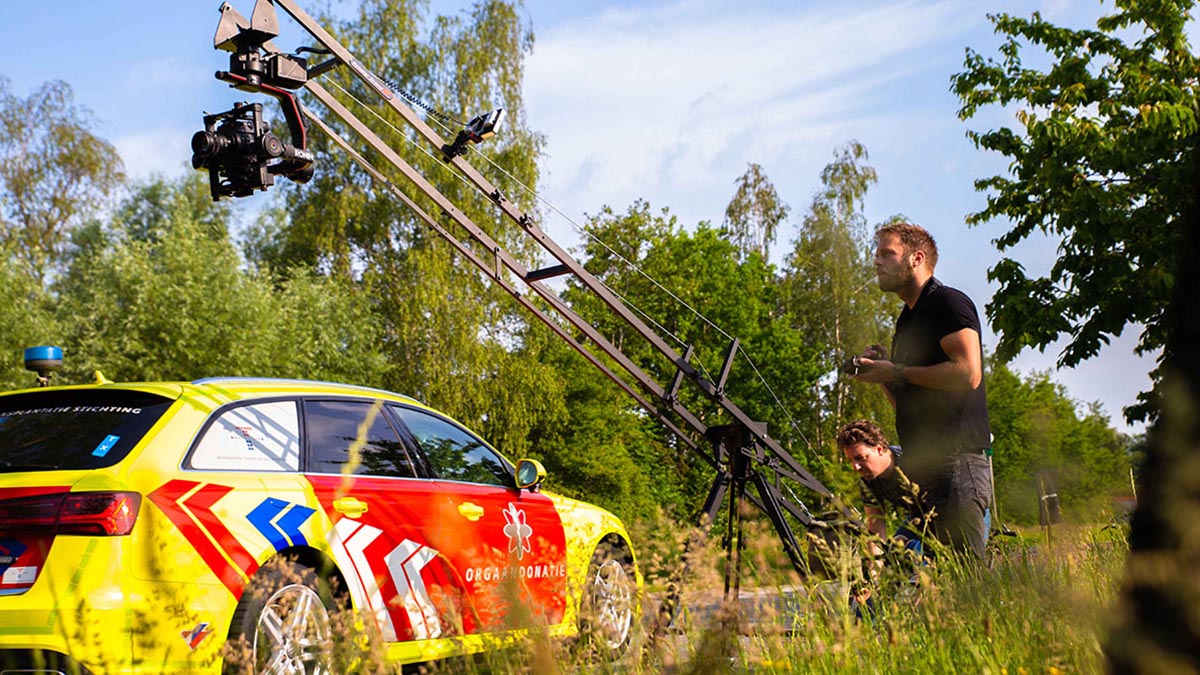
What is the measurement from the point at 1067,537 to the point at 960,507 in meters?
0.92

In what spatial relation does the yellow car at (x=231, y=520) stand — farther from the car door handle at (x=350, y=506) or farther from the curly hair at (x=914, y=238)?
the curly hair at (x=914, y=238)

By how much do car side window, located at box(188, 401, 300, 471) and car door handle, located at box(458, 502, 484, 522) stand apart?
1.00 meters

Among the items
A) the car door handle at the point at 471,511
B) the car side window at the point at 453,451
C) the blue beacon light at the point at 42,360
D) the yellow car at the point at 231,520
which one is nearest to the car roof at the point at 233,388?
the yellow car at the point at 231,520

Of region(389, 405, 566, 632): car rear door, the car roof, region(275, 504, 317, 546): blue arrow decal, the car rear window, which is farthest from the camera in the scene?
region(389, 405, 566, 632): car rear door

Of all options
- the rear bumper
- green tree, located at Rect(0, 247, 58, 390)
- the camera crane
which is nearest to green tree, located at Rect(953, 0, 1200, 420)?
the camera crane

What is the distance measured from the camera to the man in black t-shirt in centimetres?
494

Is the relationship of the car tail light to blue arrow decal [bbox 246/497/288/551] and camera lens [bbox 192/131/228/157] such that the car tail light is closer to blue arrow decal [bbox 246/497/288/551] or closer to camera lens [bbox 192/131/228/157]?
blue arrow decal [bbox 246/497/288/551]

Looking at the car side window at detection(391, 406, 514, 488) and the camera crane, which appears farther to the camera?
the camera crane

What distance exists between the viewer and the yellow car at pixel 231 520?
431 centimetres

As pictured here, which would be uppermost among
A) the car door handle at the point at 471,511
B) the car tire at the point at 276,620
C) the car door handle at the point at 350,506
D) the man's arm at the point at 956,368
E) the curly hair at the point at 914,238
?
the curly hair at the point at 914,238

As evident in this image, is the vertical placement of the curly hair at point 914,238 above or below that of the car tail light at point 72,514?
above

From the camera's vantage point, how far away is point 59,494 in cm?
455

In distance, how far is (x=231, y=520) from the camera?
4812 mm

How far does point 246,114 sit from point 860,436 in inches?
184
